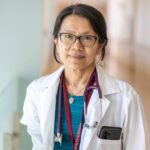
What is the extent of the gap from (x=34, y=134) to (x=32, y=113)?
12cm

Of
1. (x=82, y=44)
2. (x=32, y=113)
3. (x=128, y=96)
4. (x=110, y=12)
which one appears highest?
(x=110, y=12)

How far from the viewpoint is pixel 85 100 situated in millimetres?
1490

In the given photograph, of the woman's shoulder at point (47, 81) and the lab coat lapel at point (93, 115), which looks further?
the woman's shoulder at point (47, 81)

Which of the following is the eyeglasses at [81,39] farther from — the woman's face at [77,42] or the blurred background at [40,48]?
the blurred background at [40,48]

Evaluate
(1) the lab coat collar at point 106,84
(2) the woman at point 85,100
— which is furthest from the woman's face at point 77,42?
(1) the lab coat collar at point 106,84

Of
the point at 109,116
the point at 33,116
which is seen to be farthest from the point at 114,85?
the point at 33,116

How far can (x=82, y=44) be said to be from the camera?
1.41 metres

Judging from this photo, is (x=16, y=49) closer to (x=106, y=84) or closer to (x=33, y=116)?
(x=33, y=116)

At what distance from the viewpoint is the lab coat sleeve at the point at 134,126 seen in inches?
57.1

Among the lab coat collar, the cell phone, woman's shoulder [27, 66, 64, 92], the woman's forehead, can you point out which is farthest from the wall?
the cell phone

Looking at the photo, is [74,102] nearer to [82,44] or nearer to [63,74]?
[63,74]

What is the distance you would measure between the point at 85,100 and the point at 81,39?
0.95 feet

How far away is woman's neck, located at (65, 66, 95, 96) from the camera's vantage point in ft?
5.04

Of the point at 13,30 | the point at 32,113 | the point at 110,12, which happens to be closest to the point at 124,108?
the point at 32,113
